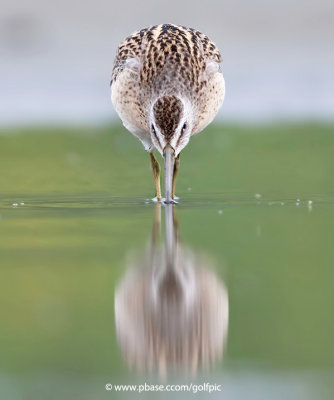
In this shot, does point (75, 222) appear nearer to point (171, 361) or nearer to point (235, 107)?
point (171, 361)

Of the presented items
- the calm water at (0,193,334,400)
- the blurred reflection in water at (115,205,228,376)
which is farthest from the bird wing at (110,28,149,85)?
the blurred reflection in water at (115,205,228,376)

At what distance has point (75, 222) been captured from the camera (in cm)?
805

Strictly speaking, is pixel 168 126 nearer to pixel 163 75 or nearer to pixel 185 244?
pixel 163 75

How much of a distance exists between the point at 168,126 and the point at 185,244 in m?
1.74

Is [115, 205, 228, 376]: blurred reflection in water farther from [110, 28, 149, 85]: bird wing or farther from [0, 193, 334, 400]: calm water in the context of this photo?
[110, 28, 149, 85]: bird wing

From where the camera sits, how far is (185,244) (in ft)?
23.0

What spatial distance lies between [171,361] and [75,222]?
3.60 meters

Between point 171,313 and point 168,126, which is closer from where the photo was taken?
point 171,313

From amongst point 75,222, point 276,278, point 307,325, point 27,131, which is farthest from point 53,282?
point 27,131

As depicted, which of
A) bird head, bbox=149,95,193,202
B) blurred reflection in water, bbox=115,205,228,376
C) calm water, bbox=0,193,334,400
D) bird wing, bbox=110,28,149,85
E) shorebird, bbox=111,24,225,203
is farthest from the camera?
bird wing, bbox=110,28,149,85

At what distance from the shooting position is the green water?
4406 mm

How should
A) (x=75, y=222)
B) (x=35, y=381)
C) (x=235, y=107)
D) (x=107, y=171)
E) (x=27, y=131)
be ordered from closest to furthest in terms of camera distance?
1. (x=35, y=381)
2. (x=75, y=222)
3. (x=107, y=171)
4. (x=27, y=131)
5. (x=235, y=107)

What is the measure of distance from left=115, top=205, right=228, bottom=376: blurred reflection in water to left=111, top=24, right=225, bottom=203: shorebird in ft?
8.70

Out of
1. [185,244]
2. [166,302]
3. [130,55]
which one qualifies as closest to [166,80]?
[130,55]
